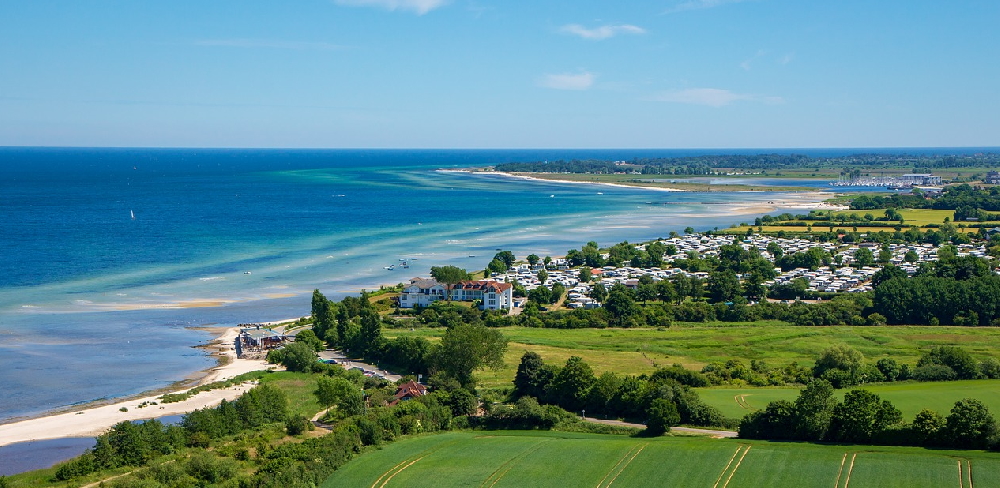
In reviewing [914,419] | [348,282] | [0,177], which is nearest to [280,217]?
[348,282]

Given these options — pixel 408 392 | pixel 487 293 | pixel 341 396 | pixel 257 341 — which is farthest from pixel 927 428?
pixel 487 293

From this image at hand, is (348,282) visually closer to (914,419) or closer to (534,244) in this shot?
(534,244)

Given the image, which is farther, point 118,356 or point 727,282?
point 727,282

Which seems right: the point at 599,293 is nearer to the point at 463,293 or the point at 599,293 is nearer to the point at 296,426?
the point at 463,293

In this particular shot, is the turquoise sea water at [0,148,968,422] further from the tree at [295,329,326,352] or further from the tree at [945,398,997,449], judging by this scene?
the tree at [945,398,997,449]

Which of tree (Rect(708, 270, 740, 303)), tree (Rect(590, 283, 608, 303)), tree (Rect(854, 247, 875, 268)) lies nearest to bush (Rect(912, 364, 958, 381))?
tree (Rect(708, 270, 740, 303))

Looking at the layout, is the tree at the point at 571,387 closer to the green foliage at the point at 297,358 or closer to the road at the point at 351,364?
the road at the point at 351,364
